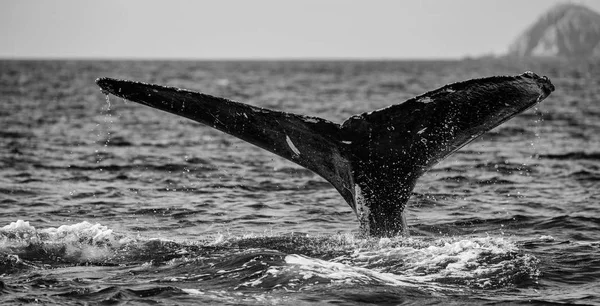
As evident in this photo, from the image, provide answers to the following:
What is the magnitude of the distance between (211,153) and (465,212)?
7960mm

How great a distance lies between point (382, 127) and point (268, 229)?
321cm

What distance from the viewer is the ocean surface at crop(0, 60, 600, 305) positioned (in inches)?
282

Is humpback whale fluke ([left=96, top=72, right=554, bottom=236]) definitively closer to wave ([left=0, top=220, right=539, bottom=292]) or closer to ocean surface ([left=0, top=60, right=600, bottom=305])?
wave ([left=0, top=220, right=539, bottom=292])

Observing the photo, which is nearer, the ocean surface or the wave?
the ocean surface

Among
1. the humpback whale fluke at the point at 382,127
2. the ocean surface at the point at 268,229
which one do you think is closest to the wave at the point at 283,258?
the ocean surface at the point at 268,229

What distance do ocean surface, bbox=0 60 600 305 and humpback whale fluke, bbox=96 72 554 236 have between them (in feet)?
2.86

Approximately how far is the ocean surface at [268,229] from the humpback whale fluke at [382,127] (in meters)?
0.87

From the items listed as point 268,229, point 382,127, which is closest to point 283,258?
point 382,127

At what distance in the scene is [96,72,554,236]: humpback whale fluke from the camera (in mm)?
7141

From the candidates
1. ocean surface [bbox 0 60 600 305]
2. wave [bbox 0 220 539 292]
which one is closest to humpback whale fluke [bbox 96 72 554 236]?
wave [bbox 0 220 539 292]

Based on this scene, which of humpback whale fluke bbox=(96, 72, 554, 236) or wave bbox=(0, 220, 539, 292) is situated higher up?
humpback whale fluke bbox=(96, 72, 554, 236)

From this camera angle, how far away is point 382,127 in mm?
7391

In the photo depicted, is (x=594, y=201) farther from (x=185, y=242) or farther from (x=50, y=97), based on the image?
(x=50, y=97)

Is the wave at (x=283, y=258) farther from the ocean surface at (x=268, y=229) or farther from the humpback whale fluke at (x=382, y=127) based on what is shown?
the humpback whale fluke at (x=382, y=127)
